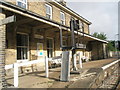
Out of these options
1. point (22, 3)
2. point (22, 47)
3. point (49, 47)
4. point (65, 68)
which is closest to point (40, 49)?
point (49, 47)

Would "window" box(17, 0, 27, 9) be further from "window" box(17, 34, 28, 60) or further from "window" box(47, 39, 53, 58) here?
"window" box(47, 39, 53, 58)

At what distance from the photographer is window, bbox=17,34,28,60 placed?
28.1 ft

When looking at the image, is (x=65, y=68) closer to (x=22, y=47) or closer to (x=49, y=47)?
(x=22, y=47)

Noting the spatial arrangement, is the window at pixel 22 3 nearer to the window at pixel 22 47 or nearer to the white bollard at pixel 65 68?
the window at pixel 22 47

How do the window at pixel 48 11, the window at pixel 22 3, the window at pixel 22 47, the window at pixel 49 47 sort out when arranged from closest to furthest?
the window at pixel 22 47 → the window at pixel 22 3 → the window at pixel 49 47 → the window at pixel 48 11

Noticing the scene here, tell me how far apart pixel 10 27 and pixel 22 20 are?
A: 3.40 ft

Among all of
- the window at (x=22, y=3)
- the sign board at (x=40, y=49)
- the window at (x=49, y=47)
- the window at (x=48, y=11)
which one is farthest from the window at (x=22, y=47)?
the window at (x=48, y=11)

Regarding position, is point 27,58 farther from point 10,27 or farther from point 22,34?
point 10,27

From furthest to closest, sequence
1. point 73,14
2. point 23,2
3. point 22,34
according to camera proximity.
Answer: point 73,14 < point 23,2 < point 22,34

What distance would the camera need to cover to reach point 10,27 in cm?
780

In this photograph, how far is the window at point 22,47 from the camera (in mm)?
8578

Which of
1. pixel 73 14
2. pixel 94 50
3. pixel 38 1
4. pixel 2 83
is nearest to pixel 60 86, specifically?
pixel 2 83

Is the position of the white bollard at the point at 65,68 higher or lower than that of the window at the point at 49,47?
lower

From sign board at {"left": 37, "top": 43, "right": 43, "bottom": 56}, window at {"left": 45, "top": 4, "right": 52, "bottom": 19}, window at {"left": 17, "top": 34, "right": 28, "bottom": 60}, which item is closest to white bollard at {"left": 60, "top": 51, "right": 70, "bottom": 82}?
window at {"left": 17, "top": 34, "right": 28, "bottom": 60}
